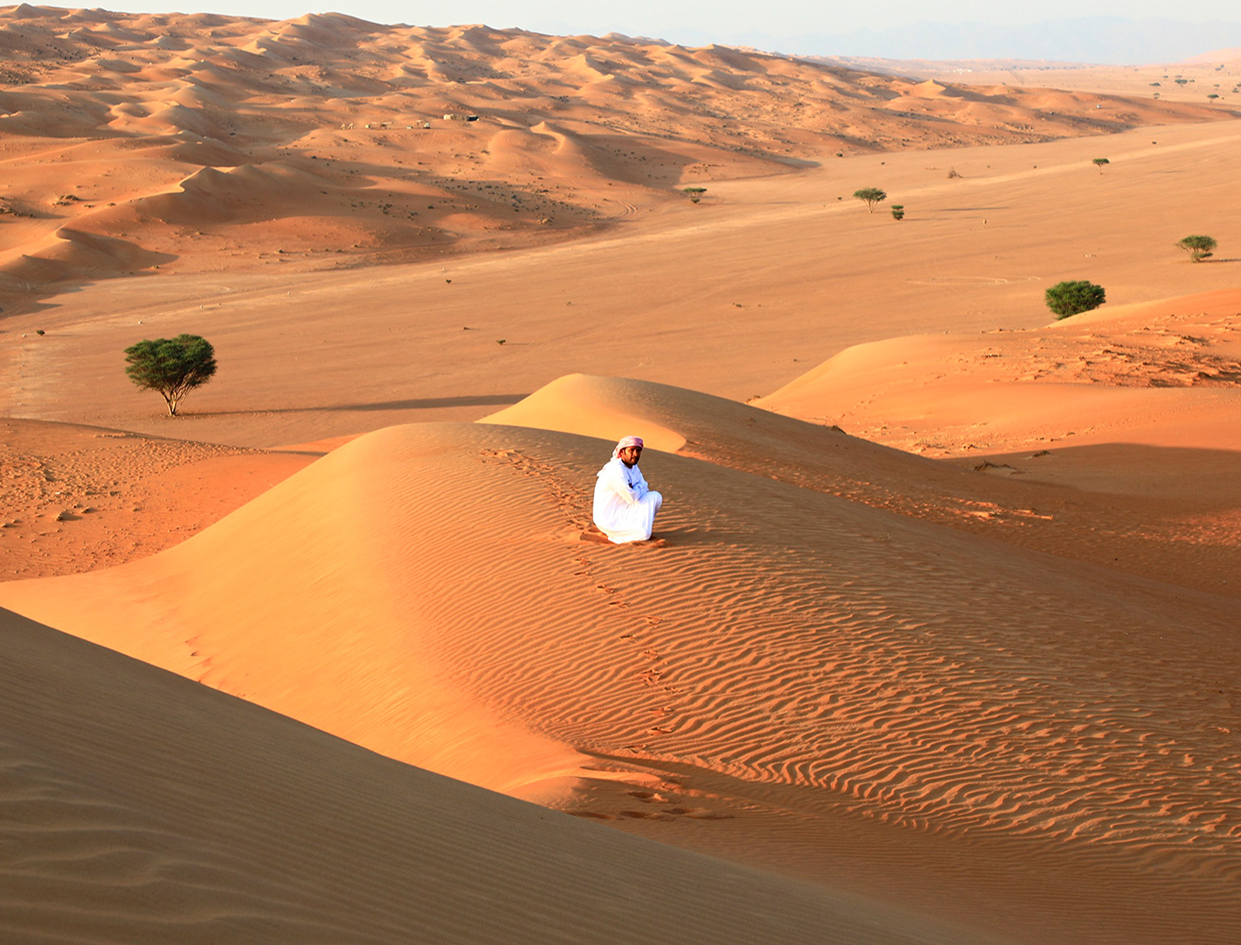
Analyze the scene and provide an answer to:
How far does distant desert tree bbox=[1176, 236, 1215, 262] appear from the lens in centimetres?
4069

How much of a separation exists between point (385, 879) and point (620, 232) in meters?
53.2

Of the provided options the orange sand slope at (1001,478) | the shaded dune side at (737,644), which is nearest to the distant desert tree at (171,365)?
the orange sand slope at (1001,478)

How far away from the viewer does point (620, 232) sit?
5478cm

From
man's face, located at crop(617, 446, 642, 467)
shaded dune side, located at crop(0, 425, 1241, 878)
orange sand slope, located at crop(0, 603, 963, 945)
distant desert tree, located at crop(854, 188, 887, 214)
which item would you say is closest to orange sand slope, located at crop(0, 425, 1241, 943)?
shaded dune side, located at crop(0, 425, 1241, 878)

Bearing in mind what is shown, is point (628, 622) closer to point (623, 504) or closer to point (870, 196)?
point (623, 504)

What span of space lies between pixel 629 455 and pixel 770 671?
7.66ft

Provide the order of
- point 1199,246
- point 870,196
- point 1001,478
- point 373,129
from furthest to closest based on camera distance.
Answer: point 373,129
point 870,196
point 1199,246
point 1001,478

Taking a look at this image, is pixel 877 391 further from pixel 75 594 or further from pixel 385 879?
pixel 385 879

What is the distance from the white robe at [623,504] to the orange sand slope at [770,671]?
0.19 m

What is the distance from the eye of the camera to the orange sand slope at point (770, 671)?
18.3 feet

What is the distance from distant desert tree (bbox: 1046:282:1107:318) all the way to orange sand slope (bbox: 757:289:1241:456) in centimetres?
438

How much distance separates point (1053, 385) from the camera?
67.8 feet

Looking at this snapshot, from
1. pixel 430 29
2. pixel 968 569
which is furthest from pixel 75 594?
pixel 430 29

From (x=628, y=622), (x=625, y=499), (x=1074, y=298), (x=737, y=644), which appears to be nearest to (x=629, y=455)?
(x=625, y=499)
